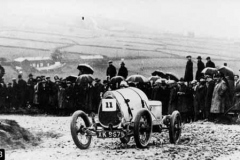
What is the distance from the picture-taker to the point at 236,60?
20.6 m

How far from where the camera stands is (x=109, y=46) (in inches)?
919

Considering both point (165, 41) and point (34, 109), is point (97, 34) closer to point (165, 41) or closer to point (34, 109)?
point (165, 41)

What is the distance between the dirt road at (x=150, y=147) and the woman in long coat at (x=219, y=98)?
803mm

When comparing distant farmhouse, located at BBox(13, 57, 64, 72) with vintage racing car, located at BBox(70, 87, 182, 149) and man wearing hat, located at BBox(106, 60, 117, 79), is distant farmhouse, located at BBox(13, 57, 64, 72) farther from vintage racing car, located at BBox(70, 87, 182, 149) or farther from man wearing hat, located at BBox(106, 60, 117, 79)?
vintage racing car, located at BBox(70, 87, 182, 149)

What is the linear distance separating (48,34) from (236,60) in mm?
9220

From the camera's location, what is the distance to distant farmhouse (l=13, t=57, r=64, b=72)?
22250 millimetres

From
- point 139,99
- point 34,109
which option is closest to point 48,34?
point 34,109

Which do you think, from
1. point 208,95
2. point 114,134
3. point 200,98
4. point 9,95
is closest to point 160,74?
point 200,98

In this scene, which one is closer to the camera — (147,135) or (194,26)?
(147,135)

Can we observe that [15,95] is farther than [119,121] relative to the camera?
Yes

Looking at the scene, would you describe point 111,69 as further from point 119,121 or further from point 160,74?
point 119,121

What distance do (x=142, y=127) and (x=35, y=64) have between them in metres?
14.2

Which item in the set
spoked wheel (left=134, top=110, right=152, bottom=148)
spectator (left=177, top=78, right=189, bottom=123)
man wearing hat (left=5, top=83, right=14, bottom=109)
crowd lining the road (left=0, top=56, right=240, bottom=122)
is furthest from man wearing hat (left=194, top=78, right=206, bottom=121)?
man wearing hat (left=5, top=83, right=14, bottom=109)

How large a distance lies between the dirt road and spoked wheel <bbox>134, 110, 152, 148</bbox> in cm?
20
